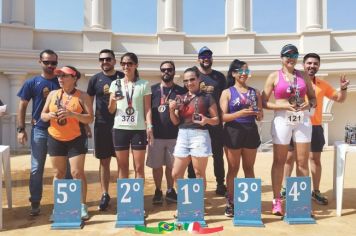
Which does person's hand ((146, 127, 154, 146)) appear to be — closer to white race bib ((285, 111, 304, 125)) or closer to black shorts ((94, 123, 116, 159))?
black shorts ((94, 123, 116, 159))

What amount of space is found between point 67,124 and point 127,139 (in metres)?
0.69

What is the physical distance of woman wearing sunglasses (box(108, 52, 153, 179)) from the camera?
4078mm

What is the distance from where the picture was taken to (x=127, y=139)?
4109 millimetres

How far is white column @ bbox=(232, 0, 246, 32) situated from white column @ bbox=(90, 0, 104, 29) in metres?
5.58

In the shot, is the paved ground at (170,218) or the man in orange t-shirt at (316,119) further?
the man in orange t-shirt at (316,119)

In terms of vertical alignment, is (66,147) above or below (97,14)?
below

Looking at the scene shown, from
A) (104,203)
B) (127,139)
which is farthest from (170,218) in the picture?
(127,139)

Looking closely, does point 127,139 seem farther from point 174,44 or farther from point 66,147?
point 174,44

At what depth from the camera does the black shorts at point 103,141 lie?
4.39m

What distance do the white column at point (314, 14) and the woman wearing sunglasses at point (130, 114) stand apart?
12.6 meters

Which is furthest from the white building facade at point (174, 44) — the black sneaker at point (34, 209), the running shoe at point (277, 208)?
the black sneaker at point (34, 209)

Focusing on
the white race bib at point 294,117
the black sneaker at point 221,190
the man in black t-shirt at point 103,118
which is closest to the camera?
the white race bib at point 294,117

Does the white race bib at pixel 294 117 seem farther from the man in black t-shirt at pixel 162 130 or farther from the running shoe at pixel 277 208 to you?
the man in black t-shirt at pixel 162 130

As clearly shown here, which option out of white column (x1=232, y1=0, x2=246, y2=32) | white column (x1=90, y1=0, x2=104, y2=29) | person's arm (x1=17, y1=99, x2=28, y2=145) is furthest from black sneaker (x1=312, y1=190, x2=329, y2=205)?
white column (x1=90, y1=0, x2=104, y2=29)
